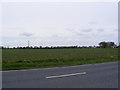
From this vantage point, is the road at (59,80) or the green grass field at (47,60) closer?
the road at (59,80)

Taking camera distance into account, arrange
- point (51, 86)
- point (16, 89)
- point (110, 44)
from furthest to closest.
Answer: point (110, 44), point (51, 86), point (16, 89)

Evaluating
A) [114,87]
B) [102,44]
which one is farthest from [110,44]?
[114,87]

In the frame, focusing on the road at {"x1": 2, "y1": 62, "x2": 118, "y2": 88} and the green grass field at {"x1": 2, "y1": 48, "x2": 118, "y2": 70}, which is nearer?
the road at {"x1": 2, "y1": 62, "x2": 118, "y2": 88}

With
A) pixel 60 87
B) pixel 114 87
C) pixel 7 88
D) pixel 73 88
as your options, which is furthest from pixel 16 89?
pixel 114 87

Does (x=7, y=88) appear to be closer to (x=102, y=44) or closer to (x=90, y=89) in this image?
(x=90, y=89)

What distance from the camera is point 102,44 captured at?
122250mm

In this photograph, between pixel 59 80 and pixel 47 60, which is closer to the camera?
pixel 59 80

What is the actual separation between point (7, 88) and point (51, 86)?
1740 millimetres

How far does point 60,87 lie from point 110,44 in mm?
115674

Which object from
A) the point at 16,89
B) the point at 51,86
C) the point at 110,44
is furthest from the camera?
the point at 110,44

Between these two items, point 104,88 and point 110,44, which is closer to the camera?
point 104,88

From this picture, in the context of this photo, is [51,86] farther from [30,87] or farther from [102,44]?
[102,44]

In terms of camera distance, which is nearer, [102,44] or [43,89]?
[43,89]

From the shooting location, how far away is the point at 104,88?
25.2 ft
